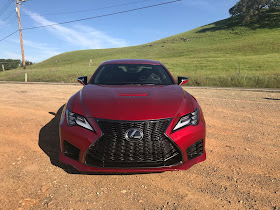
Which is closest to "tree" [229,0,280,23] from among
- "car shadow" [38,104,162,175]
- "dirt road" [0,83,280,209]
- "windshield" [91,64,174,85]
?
"windshield" [91,64,174,85]

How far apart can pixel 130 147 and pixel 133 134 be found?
148 millimetres

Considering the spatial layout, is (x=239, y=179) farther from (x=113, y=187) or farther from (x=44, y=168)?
(x=44, y=168)

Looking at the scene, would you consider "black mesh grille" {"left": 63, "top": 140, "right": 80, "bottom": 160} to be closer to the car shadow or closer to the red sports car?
the red sports car

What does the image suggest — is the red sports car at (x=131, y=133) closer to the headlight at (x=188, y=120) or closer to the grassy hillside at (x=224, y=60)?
the headlight at (x=188, y=120)

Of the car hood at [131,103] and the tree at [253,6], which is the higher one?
the tree at [253,6]

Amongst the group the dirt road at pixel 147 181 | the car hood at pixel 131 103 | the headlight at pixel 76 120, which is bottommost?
the dirt road at pixel 147 181

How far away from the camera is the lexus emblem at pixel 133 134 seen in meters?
2.31

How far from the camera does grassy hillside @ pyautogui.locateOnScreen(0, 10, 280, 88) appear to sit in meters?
17.3

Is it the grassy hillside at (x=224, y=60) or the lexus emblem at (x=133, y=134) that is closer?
the lexus emblem at (x=133, y=134)

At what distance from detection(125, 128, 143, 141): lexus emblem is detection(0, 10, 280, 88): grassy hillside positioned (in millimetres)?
14905

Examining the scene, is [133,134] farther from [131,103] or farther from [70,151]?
[70,151]

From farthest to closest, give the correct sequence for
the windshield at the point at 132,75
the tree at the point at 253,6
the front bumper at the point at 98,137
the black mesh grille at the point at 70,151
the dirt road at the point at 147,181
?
1. the tree at the point at 253,6
2. the windshield at the point at 132,75
3. the black mesh grille at the point at 70,151
4. the front bumper at the point at 98,137
5. the dirt road at the point at 147,181

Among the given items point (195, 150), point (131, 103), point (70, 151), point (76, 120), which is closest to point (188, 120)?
point (195, 150)

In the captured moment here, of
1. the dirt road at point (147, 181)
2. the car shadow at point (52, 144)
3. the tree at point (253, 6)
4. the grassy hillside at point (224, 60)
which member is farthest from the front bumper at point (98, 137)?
the tree at point (253, 6)
